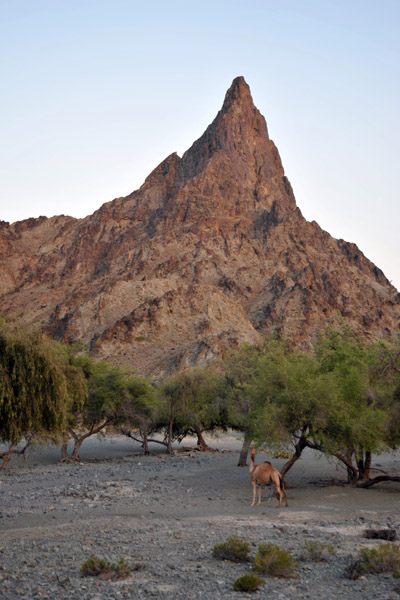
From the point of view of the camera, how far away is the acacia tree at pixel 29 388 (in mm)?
12719

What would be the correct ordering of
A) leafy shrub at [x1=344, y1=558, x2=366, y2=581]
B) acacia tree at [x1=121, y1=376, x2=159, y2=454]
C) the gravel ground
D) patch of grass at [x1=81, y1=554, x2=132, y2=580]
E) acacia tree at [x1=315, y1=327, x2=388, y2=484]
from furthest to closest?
acacia tree at [x1=121, y1=376, x2=159, y2=454] < acacia tree at [x1=315, y1=327, x2=388, y2=484] < leafy shrub at [x1=344, y1=558, x2=366, y2=581] < patch of grass at [x1=81, y1=554, x2=132, y2=580] < the gravel ground

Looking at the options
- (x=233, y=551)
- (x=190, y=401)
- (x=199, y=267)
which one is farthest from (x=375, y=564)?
(x=199, y=267)

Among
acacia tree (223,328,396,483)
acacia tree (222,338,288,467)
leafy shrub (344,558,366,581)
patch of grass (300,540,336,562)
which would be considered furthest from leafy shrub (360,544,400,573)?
acacia tree (222,338,288,467)

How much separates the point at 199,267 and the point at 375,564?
106357mm

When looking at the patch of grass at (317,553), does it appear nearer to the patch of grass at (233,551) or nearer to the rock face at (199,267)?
the patch of grass at (233,551)

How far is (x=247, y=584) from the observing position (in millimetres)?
9188

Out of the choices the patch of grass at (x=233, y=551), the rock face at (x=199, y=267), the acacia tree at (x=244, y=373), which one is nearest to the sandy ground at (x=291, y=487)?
the acacia tree at (x=244, y=373)

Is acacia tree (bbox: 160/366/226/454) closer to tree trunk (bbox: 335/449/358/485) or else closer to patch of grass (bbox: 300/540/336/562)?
tree trunk (bbox: 335/449/358/485)

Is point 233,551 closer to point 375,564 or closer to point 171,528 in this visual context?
point 375,564

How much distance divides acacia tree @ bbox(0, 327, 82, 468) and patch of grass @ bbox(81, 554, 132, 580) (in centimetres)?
400

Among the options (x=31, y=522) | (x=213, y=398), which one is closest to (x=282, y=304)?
(x=213, y=398)

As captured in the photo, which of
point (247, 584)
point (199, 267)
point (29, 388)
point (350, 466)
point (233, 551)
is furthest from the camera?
point (199, 267)

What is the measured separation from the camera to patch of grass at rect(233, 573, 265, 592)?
30.1 ft

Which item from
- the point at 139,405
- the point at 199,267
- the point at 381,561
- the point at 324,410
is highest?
the point at 199,267
